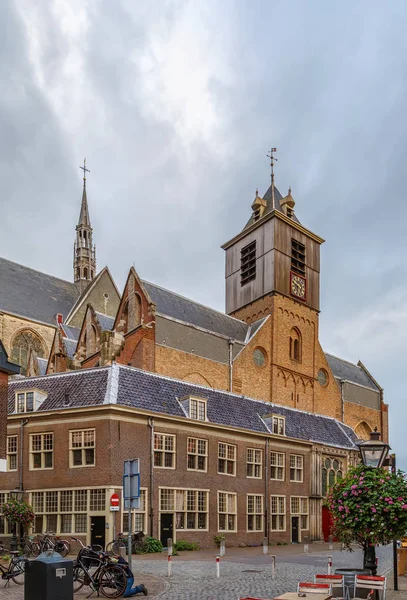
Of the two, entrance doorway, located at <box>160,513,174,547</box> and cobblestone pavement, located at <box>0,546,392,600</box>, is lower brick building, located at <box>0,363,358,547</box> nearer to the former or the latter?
entrance doorway, located at <box>160,513,174,547</box>

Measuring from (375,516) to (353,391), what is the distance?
55.9 m

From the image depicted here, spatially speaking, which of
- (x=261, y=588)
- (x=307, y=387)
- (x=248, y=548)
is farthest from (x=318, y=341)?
(x=261, y=588)

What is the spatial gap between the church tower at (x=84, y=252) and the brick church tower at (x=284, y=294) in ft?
80.2

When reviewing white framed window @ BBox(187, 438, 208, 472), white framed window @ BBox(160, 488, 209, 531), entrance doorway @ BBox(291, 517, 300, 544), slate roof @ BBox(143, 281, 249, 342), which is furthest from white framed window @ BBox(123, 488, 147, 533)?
slate roof @ BBox(143, 281, 249, 342)

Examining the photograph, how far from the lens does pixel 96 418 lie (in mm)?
27859

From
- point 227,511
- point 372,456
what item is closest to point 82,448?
point 227,511

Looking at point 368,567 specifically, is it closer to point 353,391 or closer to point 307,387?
point 307,387

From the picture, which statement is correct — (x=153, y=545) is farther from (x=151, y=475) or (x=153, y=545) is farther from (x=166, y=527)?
(x=151, y=475)

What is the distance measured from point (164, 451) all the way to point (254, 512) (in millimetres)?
7077

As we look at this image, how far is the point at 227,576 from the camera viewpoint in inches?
728

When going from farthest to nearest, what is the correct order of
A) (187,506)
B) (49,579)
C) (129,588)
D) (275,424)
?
(275,424)
(187,506)
(129,588)
(49,579)

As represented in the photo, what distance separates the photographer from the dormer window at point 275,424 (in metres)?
35.9

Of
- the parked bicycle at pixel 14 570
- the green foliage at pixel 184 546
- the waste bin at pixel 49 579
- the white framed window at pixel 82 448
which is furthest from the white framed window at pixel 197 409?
the waste bin at pixel 49 579

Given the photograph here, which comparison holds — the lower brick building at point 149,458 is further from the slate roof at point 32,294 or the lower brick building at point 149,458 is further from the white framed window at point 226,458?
the slate roof at point 32,294
